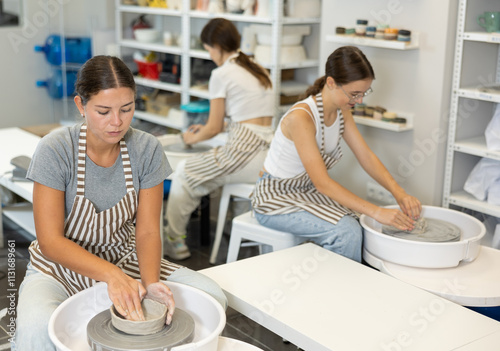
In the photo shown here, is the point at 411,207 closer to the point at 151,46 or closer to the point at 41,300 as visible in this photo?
the point at 41,300

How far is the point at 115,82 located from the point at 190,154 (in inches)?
65.3

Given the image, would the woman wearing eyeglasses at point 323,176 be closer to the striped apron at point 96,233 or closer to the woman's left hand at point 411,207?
the woman's left hand at point 411,207

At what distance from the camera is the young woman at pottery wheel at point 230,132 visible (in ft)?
10.8

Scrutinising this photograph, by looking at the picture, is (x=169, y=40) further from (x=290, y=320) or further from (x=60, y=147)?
(x=290, y=320)

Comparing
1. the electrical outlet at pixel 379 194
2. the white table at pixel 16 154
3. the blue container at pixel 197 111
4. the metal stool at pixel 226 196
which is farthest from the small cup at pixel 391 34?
the white table at pixel 16 154

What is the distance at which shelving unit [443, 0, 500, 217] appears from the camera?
2.71 meters

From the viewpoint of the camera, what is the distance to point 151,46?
4852 mm

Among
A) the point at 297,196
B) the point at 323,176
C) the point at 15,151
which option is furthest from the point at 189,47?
the point at 323,176

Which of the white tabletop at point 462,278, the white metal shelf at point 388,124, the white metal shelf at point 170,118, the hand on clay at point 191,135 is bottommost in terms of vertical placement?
the white tabletop at point 462,278

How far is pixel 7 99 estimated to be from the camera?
17.4 ft

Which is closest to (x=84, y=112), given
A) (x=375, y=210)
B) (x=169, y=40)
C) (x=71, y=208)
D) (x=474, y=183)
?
(x=71, y=208)

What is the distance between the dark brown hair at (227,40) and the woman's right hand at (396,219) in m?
1.31

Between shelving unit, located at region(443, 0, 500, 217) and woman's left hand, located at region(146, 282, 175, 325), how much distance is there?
165 cm

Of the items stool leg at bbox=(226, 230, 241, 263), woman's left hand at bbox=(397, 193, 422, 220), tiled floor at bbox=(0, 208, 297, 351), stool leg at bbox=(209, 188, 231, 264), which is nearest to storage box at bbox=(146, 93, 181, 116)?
tiled floor at bbox=(0, 208, 297, 351)
